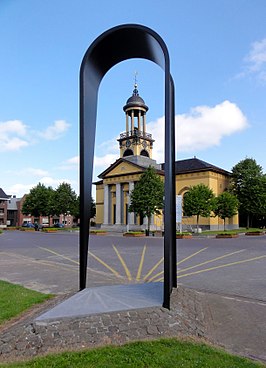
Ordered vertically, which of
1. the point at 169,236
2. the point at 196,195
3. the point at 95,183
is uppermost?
the point at 95,183

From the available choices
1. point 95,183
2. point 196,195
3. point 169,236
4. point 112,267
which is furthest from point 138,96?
point 169,236

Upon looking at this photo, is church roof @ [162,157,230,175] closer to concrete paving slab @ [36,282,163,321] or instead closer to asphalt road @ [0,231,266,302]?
asphalt road @ [0,231,266,302]

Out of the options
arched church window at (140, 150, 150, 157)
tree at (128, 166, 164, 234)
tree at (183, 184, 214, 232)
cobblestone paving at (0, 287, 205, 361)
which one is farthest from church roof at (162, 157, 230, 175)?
cobblestone paving at (0, 287, 205, 361)

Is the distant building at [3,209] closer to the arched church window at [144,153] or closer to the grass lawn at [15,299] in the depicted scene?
the arched church window at [144,153]

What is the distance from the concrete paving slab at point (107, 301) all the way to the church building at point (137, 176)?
44.1 metres

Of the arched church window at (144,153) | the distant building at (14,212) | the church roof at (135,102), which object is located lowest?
the distant building at (14,212)

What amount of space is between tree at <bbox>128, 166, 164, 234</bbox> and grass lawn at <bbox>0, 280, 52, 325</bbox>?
31.6m

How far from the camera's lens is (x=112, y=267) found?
13.1 m

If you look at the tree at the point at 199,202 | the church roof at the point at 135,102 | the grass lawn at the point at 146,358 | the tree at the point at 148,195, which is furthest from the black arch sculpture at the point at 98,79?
the church roof at the point at 135,102

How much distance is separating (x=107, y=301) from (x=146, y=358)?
233cm

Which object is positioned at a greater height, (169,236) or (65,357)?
(169,236)

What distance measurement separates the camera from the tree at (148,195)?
40281 millimetres

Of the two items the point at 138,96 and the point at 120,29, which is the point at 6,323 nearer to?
the point at 120,29

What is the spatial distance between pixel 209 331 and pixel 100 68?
22.1ft
